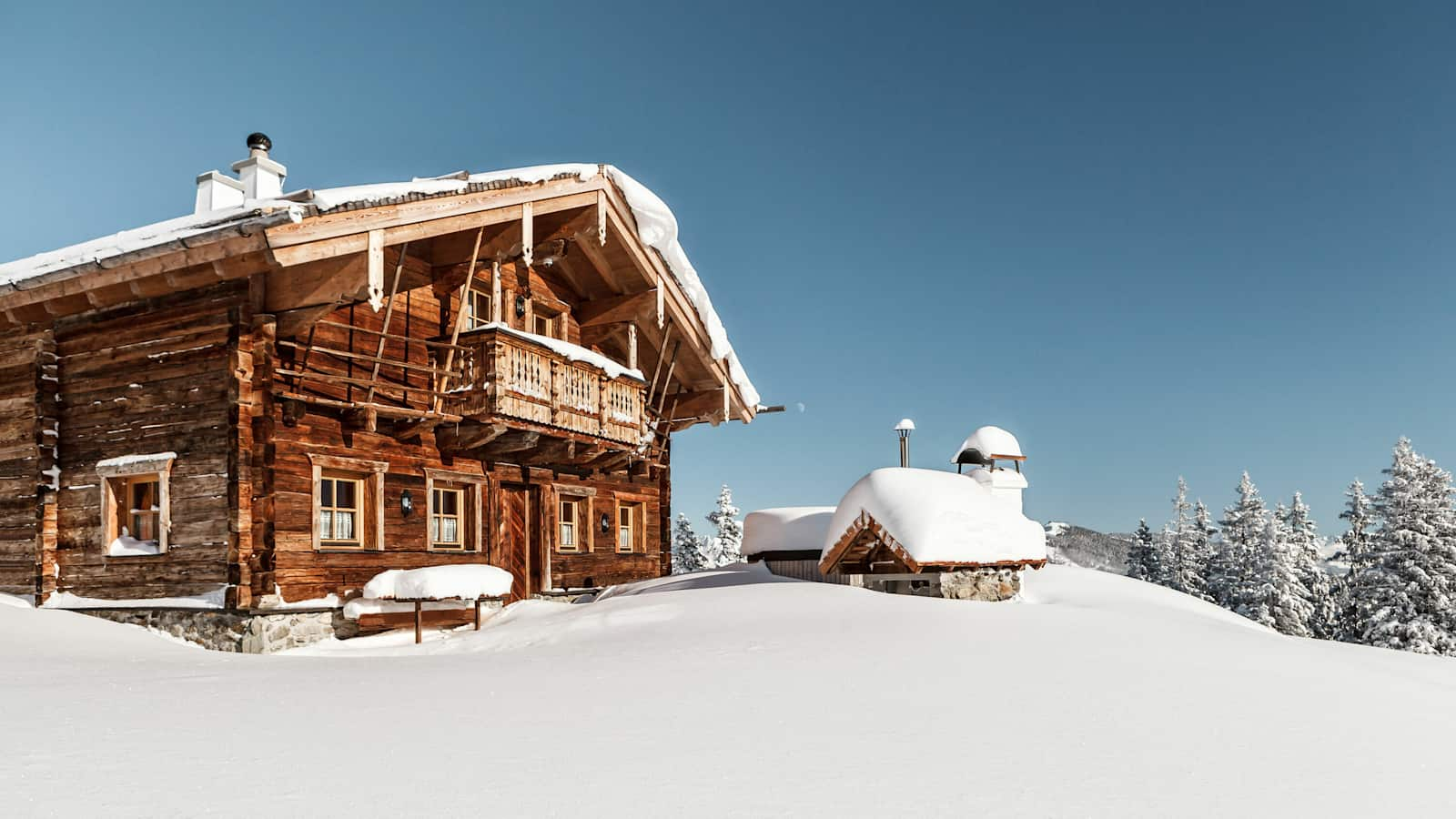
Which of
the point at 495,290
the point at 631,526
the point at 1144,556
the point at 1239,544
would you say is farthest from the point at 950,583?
the point at 1144,556

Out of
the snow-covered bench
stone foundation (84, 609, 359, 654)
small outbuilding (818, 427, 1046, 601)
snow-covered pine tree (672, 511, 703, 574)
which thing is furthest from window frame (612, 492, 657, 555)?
snow-covered pine tree (672, 511, 703, 574)

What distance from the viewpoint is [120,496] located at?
15031 mm

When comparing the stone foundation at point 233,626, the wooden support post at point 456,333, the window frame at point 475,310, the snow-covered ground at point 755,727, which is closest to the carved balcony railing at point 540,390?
the wooden support post at point 456,333

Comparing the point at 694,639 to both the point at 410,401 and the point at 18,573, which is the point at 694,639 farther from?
the point at 18,573

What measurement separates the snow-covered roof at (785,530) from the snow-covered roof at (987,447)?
15.8ft

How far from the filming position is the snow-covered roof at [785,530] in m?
23.4

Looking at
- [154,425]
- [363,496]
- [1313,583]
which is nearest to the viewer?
[154,425]

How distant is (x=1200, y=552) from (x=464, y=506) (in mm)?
42249

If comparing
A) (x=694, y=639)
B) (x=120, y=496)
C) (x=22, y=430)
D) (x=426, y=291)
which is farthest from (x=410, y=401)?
(x=694, y=639)

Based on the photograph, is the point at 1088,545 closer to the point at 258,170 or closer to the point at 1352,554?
the point at 1352,554

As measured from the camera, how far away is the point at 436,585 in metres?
14.6

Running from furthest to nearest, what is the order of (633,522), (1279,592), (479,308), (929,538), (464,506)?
(1279,592), (633,522), (479,308), (464,506), (929,538)

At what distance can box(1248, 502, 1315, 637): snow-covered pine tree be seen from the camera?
3816cm

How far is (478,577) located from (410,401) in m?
3.31
